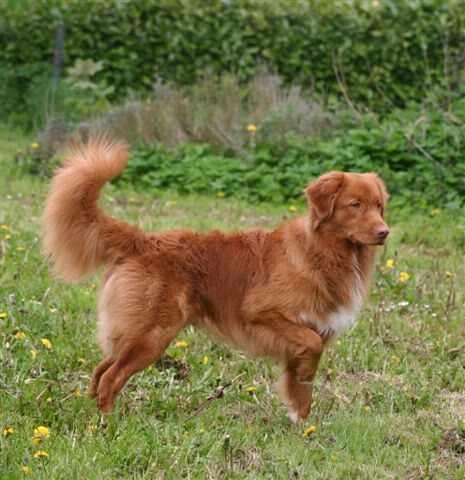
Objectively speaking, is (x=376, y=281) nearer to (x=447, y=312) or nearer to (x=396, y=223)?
(x=447, y=312)

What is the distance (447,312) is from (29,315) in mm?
2801

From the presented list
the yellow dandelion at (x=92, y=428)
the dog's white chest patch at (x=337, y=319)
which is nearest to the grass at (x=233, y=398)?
the yellow dandelion at (x=92, y=428)

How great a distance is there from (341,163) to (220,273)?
5.25m

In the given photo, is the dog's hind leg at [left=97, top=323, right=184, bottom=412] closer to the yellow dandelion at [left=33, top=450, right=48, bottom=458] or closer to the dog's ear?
the yellow dandelion at [left=33, top=450, right=48, bottom=458]

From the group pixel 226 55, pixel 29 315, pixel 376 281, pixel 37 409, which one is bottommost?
pixel 226 55

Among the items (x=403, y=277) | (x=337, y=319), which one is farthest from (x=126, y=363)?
(x=403, y=277)

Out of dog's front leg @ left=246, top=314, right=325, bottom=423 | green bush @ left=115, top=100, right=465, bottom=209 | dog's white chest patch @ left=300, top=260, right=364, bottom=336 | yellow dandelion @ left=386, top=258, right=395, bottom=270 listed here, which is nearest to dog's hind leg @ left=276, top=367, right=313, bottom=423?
dog's front leg @ left=246, top=314, right=325, bottom=423

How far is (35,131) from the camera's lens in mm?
14016

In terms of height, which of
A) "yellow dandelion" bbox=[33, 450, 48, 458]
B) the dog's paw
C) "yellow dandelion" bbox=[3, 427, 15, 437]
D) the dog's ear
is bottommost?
the dog's paw

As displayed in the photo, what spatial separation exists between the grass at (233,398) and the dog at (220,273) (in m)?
0.30

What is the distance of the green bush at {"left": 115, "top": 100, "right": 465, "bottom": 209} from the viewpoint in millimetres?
10148

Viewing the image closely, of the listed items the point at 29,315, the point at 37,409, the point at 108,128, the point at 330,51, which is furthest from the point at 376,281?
the point at 330,51

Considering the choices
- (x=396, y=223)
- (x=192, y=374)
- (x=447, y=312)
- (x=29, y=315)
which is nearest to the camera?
(x=192, y=374)

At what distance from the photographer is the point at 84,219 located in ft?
17.6
